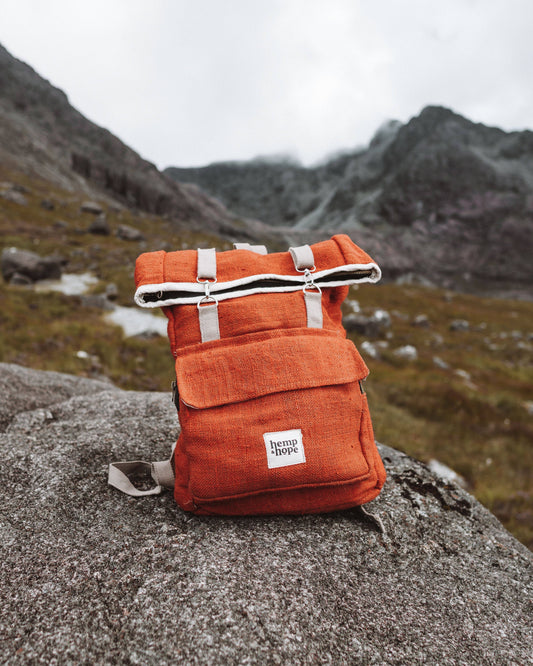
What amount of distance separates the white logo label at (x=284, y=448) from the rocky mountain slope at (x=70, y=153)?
8857cm

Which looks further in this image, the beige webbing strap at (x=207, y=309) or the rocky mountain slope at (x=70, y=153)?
the rocky mountain slope at (x=70, y=153)

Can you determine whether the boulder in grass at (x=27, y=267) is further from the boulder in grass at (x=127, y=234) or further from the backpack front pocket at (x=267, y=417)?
the boulder in grass at (x=127, y=234)

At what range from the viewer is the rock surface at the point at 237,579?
2.24m

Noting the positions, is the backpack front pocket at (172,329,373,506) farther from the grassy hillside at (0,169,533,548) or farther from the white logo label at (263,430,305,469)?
the grassy hillside at (0,169,533,548)

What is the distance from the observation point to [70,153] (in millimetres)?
100625

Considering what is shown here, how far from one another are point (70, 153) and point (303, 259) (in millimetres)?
123045

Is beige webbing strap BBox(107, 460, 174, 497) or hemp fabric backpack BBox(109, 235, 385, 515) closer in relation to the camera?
hemp fabric backpack BBox(109, 235, 385, 515)

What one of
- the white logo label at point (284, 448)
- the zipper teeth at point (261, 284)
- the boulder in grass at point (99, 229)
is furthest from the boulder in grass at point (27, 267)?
the boulder in grass at point (99, 229)

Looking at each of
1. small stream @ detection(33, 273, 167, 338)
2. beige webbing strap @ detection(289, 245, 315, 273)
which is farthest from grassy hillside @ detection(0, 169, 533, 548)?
beige webbing strap @ detection(289, 245, 315, 273)

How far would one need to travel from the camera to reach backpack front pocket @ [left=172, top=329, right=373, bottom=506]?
2932mm

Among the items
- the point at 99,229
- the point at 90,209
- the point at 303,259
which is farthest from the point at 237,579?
the point at 90,209

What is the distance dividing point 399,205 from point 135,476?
8266 inches

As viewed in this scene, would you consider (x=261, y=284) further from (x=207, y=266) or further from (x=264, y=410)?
(x=264, y=410)

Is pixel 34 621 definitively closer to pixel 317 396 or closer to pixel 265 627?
pixel 265 627
